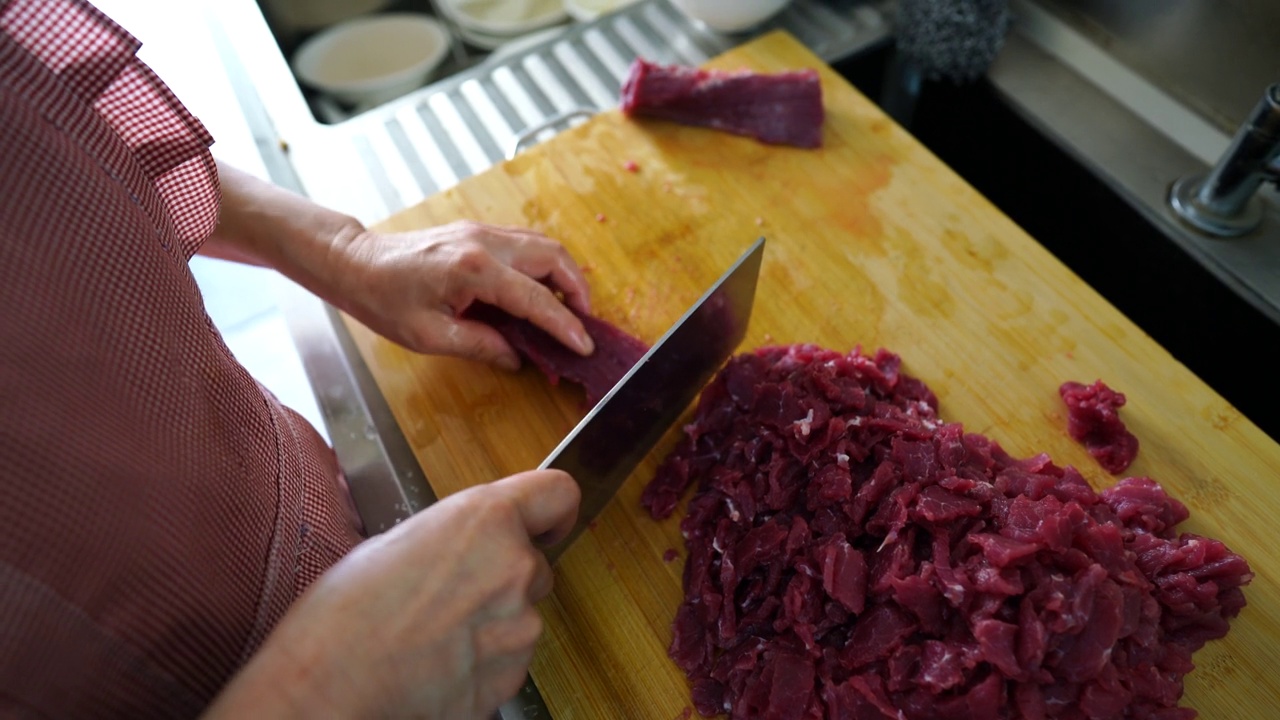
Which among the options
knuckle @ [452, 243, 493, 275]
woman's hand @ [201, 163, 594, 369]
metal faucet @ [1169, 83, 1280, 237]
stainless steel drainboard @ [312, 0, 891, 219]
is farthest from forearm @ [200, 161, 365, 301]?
metal faucet @ [1169, 83, 1280, 237]

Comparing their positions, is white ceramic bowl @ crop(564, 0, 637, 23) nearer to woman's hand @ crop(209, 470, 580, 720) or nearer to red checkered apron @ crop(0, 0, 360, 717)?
red checkered apron @ crop(0, 0, 360, 717)

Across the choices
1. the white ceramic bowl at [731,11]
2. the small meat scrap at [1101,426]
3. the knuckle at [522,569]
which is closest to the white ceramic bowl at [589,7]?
the white ceramic bowl at [731,11]

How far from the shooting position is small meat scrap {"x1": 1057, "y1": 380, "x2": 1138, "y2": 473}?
6.47ft

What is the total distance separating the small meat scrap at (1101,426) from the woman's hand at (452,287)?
130 centimetres

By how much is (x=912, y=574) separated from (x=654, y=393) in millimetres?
726

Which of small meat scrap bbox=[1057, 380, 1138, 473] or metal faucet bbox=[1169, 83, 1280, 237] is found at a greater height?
metal faucet bbox=[1169, 83, 1280, 237]

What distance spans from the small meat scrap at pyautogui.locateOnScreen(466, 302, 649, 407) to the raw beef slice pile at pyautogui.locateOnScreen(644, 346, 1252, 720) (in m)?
0.31

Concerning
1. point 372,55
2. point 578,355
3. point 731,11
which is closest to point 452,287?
point 578,355

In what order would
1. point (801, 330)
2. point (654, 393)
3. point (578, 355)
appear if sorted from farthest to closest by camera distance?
point (801, 330) < point (578, 355) < point (654, 393)

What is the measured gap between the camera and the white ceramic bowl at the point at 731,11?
287 centimetres

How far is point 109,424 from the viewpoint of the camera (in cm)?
107

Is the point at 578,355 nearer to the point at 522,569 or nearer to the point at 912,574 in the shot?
the point at 522,569

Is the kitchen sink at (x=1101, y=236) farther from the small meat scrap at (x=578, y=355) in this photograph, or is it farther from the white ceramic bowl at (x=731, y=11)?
the small meat scrap at (x=578, y=355)

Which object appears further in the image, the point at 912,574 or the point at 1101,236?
the point at 1101,236
